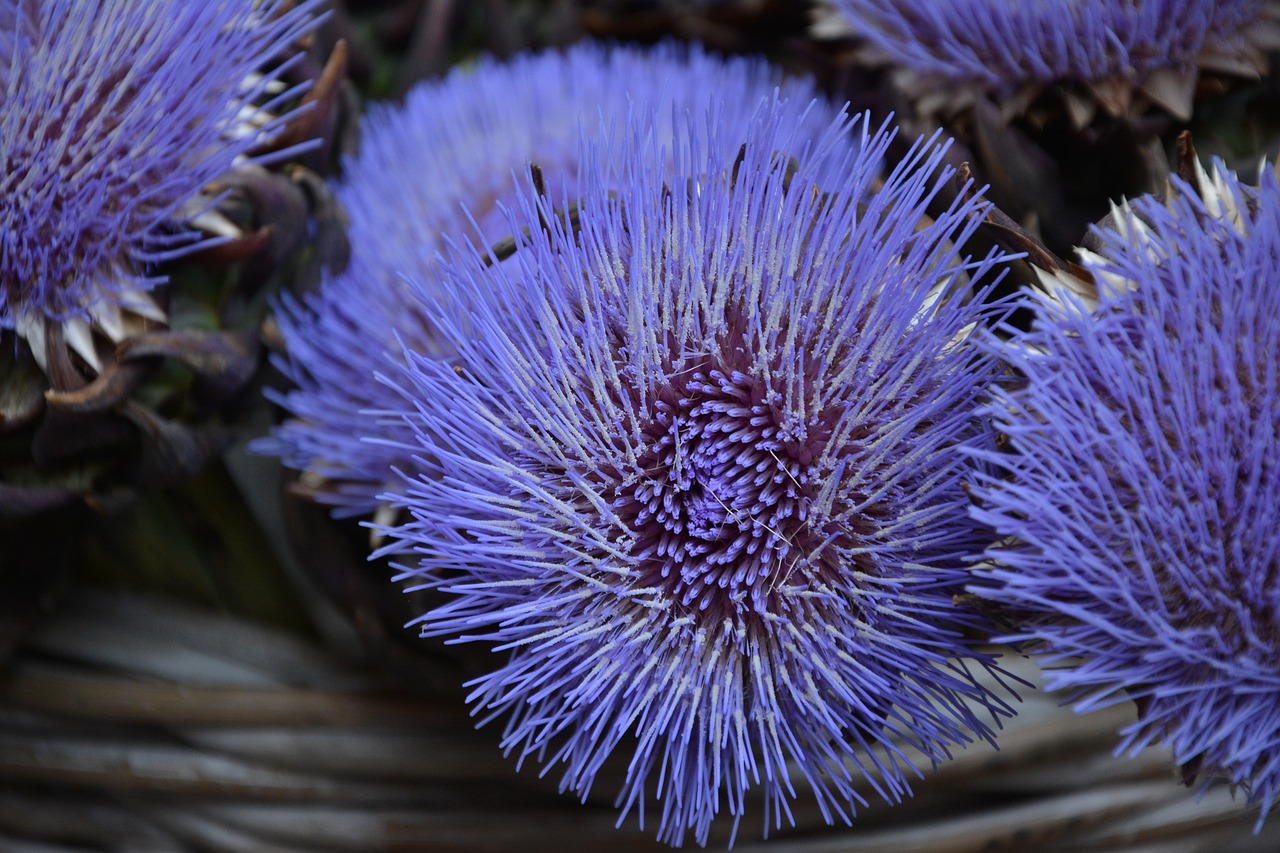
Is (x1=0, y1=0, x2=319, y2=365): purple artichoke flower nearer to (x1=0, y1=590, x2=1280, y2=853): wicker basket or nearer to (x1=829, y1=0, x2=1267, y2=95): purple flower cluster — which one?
(x1=0, y1=590, x2=1280, y2=853): wicker basket

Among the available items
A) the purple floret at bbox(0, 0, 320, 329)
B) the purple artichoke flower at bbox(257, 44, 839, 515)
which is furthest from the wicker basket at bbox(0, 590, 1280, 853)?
the purple floret at bbox(0, 0, 320, 329)

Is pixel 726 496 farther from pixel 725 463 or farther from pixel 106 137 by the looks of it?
pixel 106 137

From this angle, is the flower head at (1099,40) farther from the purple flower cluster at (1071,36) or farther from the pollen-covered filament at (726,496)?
the pollen-covered filament at (726,496)

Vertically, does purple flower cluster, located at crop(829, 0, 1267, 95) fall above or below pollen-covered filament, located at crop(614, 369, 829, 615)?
above

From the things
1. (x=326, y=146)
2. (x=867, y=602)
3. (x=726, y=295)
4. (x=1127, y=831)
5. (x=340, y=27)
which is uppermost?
(x=340, y=27)

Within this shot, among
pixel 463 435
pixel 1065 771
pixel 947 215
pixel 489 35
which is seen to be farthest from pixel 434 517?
pixel 489 35

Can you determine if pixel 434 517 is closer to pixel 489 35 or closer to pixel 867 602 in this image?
pixel 867 602

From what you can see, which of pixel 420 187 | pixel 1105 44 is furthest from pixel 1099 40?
pixel 420 187
